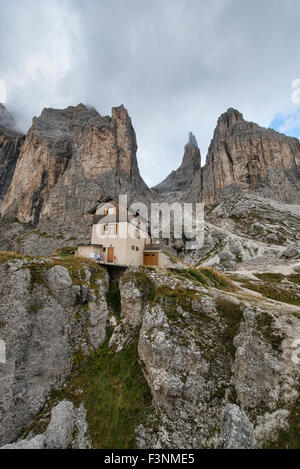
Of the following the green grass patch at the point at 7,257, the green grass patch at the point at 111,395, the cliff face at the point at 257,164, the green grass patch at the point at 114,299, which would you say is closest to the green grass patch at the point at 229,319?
the green grass patch at the point at 111,395

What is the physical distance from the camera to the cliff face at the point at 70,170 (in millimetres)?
78250

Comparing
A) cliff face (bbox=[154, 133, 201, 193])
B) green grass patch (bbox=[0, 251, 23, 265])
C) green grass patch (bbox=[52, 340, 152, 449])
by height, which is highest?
cliff face (bbox=[154, 133, 201, 193])

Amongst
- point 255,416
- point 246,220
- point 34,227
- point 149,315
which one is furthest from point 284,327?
point 34,227

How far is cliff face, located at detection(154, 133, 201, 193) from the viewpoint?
17525 centimetres

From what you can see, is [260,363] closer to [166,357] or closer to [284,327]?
[284,327]

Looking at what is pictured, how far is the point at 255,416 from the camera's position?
10.5 meters

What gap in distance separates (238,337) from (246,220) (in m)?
79.6

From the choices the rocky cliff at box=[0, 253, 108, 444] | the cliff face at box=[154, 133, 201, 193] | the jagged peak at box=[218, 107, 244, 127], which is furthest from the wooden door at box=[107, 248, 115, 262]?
the jagged peak at box=[218, 107, 244, 127]

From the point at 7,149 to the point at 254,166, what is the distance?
478 feet

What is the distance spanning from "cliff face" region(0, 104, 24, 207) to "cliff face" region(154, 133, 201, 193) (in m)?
106

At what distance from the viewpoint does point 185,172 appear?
182m

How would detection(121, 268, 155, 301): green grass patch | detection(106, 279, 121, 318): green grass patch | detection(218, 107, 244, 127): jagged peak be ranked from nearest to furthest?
detection(121, 268, 155, 301): green grass patch → detection(106, 279, 121, 318): green grass patch → detection(218, 107, 244, 127): jagged peak

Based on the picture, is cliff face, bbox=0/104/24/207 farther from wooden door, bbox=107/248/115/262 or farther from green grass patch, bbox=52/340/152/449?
green grass patch, bbox=52/340/152/449

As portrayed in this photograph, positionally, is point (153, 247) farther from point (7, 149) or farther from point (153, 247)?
point (7, 149)
